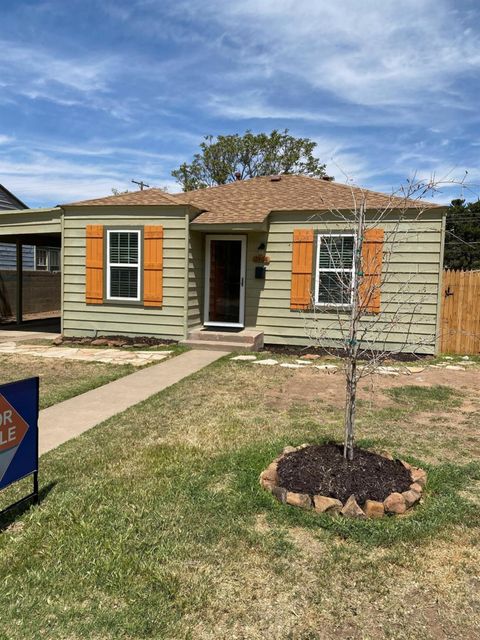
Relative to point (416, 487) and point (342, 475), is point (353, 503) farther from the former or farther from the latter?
point (416, 487)

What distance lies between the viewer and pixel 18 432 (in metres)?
2.97

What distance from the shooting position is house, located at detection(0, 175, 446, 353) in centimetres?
918

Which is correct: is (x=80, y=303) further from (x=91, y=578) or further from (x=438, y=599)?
(x=438, y=599)

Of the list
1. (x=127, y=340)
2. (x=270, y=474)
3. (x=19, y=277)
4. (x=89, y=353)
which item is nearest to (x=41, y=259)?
(x=19, y=277)

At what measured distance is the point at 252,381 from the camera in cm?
671

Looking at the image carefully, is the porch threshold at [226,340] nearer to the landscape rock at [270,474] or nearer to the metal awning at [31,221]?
the metal awning at [31,221]

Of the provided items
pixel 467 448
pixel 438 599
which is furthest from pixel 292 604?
pixel 467 448

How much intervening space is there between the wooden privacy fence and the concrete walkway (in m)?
4.92

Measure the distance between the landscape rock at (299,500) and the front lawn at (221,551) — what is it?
0.07 metres

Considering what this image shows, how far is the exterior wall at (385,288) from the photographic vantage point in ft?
29.4

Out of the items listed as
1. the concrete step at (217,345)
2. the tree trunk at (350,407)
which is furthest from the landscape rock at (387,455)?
the concrete step at (217,345)

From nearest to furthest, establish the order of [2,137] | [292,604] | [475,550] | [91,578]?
[292,604], [91,578], [475,550], [2,137]

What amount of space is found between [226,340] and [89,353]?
2.63 meters

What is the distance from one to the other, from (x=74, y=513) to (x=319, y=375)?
16.2 feet
